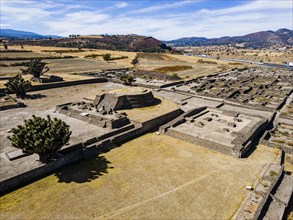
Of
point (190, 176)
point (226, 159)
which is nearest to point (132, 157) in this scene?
point (190, 176)

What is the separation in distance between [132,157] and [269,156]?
42.0 feet

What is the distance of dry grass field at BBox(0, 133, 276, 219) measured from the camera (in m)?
14.2

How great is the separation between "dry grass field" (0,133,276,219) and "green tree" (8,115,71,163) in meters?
2.36

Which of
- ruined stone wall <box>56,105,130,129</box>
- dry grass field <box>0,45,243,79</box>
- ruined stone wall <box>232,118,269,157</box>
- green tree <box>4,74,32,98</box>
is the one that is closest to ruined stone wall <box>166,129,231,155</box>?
ruined stone wall <box>232,118,269,157</box>

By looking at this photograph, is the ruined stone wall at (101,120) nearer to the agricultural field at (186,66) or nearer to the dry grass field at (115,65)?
the dry grass field at (115,65)

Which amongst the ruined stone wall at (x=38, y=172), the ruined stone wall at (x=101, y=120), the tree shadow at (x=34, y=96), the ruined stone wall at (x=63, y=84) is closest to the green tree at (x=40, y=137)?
the ruined stone wall at (x=38, y=172)

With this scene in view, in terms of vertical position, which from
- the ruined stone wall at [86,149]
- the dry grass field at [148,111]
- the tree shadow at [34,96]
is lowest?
the ruined stone wall at [86,149]

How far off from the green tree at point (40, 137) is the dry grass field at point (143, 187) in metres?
2.36

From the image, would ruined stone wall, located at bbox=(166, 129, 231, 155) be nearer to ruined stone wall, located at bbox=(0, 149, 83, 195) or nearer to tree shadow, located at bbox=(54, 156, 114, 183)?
tree shadow, located at bbox=(54, 156, 114, 183)

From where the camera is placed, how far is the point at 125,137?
2433 cm

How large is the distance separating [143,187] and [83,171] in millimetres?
5265

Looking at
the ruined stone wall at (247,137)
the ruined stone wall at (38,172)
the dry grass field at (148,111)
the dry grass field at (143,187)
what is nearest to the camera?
the dry grass field at (143,187)

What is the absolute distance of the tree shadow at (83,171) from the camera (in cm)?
1758

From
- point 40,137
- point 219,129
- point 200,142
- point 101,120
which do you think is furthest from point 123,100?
point 40,137
